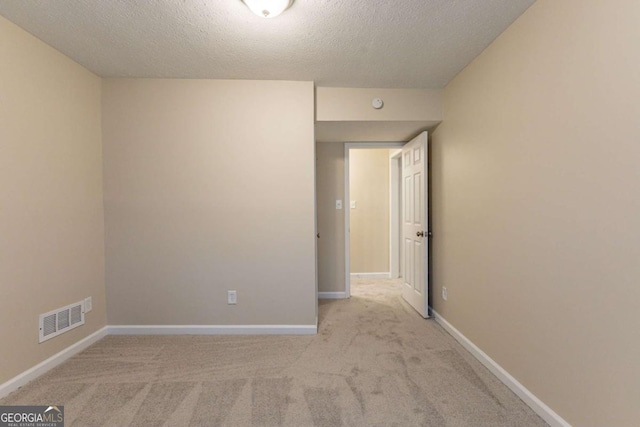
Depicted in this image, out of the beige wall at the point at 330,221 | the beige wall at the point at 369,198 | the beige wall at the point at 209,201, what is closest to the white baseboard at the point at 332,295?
the beige wall at the point at 330,221

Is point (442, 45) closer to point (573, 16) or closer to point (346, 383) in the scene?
point (573, 16)

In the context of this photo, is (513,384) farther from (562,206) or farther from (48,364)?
(48,364)

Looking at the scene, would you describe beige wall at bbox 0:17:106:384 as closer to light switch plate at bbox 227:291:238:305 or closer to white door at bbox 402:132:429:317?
light switch plate at bbox 227:291:238:305

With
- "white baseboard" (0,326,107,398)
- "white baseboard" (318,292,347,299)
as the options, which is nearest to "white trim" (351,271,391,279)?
"white baseboard" (318,292,347,299)

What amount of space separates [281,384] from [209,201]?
1667 mm

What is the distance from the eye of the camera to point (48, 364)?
2.00m

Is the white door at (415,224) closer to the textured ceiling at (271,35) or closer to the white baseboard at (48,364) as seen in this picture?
the textured ceiling at (271,35)

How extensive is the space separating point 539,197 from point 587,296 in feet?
1.82

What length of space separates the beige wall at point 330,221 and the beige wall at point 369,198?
0.88 m

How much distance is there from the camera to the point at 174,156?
257cm

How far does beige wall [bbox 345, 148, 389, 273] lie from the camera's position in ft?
15.1

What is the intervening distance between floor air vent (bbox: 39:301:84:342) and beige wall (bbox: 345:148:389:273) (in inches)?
137

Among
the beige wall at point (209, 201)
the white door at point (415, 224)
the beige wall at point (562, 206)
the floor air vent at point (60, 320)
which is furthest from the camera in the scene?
the white door at point (415, 224)

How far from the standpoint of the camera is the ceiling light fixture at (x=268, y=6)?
1554 millimetres
